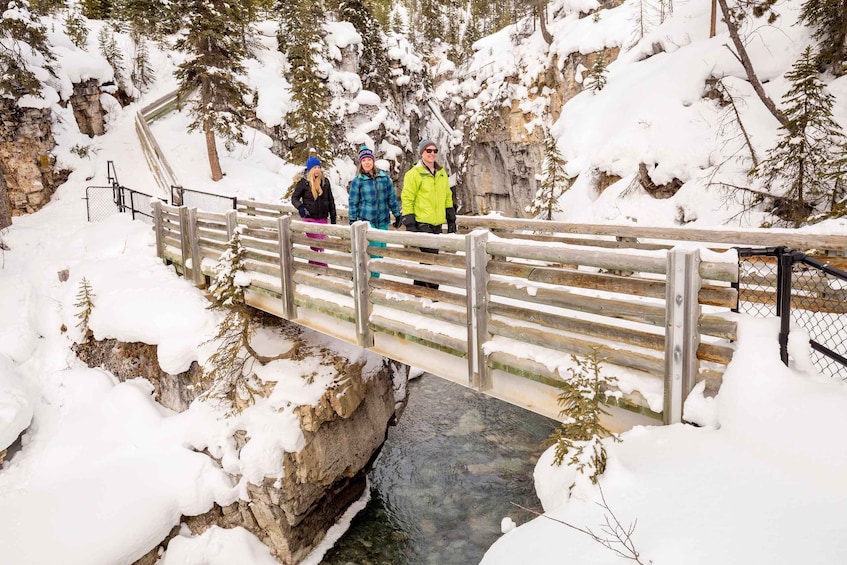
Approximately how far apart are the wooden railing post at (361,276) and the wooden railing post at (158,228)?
7.26m

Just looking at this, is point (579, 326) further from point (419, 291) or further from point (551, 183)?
point (551, 183)

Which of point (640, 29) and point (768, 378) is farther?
point (640, 29)

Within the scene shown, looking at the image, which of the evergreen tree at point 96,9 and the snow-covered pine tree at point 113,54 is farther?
the evergreen tree at point 96,9

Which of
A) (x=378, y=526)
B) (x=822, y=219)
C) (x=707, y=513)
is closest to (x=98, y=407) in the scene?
(x=378, y=526)

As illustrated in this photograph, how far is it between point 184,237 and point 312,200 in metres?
3.67

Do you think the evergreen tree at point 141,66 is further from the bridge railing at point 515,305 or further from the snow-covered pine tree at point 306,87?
the bridge railing at point 515,305

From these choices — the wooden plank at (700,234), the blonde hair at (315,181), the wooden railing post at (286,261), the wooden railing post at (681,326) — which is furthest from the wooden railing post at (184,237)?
the wooden railing post at (681,326)

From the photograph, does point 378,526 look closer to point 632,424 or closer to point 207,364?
point 207,364

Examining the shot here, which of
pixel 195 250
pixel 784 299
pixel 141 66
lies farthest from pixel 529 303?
pixel 141 66

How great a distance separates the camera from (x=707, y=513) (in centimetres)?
303

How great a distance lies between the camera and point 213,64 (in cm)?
2164

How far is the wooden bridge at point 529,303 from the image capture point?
389 cm

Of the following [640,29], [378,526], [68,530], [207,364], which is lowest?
[378,526]

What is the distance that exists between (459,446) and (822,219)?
9390 mm
